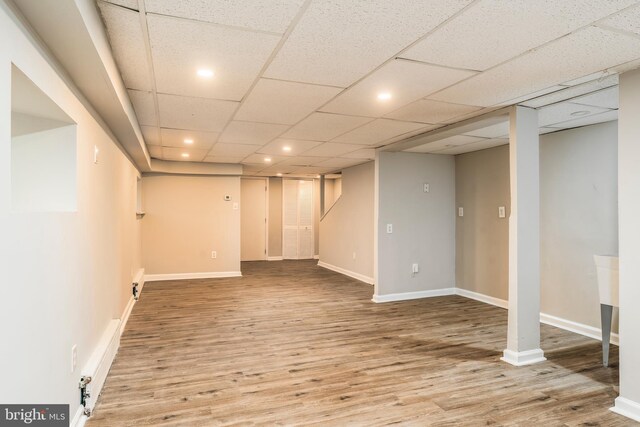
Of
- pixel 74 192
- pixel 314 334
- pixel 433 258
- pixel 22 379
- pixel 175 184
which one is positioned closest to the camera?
pixel 22 379

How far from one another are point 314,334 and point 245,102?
2.41 metres

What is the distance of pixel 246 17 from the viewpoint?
1.76 metres

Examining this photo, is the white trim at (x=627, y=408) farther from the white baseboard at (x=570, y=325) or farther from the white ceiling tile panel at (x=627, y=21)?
the white ceiling tile panel at (x=627, y=21)

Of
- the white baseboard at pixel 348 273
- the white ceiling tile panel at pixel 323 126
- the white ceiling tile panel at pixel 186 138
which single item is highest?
the white ceiling tile panel at pixel 186 138

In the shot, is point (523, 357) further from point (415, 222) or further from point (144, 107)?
point (144, 107)

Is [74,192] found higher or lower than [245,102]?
lower

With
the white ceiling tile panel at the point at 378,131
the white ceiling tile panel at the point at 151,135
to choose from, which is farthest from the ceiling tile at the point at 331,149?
the white ceiling tile panel at the point at 151,135

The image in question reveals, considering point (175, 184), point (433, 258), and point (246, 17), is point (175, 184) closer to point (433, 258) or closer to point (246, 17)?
point (433, 258)

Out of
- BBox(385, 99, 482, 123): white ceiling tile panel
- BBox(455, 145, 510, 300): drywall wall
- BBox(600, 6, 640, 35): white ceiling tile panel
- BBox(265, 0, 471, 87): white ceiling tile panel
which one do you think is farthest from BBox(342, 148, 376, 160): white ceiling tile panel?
BBox(600, 6, 640, 35): white ceiling tile panel

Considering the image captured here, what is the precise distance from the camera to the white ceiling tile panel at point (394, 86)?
241cm

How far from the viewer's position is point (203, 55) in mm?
2189

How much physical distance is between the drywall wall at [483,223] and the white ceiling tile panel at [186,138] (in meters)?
3.68

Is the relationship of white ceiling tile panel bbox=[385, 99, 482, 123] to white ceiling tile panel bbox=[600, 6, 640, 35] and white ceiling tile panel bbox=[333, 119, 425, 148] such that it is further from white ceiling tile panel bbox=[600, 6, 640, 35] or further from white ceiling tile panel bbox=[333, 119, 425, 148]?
white ceiling tile panel bbox=[600, 6, 640, 35]

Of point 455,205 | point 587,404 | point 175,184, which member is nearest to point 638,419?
point 587,404
